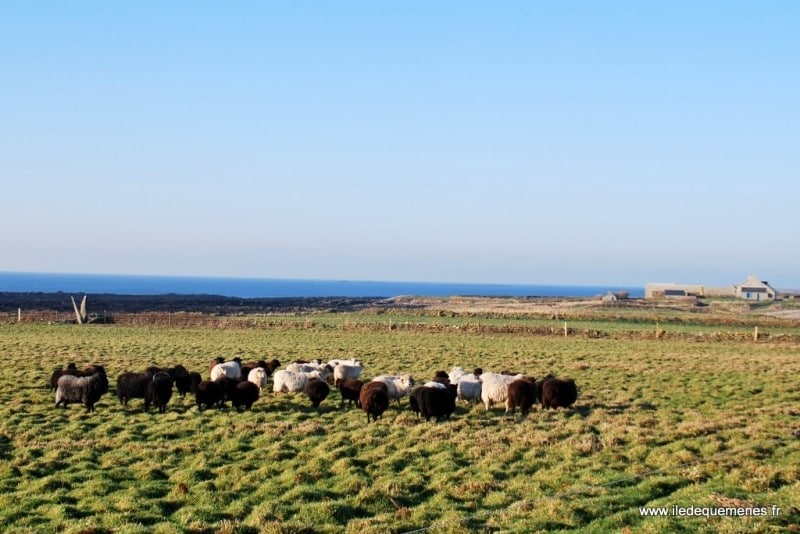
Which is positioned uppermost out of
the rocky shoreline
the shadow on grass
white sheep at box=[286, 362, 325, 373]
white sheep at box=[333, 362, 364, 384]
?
white sheep at box=[286, 362, 325, 373]

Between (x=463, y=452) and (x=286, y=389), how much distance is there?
8.48 meters

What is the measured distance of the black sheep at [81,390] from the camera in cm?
1697

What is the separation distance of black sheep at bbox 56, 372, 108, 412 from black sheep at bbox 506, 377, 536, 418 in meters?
10.4

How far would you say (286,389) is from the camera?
19922mm

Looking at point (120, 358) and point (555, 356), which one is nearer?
point (120, 358)

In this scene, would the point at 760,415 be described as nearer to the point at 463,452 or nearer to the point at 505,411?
the point at 505,411

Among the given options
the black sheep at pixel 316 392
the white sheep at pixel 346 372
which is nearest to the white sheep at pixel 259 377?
the white sheep at pixel 346 372

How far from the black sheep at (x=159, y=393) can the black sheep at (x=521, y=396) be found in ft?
28.2

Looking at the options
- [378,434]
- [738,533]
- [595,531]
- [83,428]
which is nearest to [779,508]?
[738,533]

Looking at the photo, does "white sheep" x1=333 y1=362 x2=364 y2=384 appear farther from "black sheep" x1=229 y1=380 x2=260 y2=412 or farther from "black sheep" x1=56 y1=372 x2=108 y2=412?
"black sheep" x1=56 y1=372 x2=108 y2=412

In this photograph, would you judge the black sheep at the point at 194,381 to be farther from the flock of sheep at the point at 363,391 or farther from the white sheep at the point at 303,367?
the white sheep at the point at 303,367

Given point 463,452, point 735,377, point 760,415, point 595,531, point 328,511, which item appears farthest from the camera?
point 735,377

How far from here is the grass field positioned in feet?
29.4

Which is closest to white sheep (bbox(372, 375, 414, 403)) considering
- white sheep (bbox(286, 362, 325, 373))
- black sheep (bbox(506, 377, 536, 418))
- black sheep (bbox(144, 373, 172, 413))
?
black sheep (bbox(506, 377, 536, 418))
